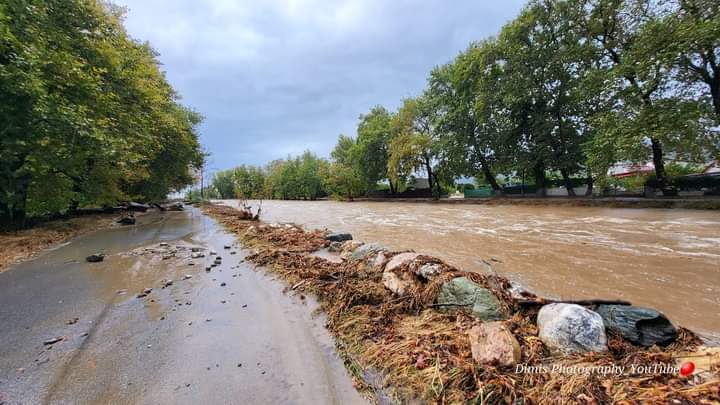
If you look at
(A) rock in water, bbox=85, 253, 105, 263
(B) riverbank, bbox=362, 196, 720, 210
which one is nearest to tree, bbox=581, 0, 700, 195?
(B) riverbank, bbox=362, 196, 720, 210

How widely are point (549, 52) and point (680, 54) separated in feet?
21.1

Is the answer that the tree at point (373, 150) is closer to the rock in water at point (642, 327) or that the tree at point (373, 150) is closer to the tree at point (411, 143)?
the tree at point (411, 143)

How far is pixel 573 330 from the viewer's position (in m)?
1.69

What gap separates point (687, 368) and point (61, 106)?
10043 mm

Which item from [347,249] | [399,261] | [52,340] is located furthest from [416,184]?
[52,340]

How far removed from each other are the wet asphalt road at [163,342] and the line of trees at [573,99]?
15.5 meters

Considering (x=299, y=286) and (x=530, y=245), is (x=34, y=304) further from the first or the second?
(x=530, y=245)

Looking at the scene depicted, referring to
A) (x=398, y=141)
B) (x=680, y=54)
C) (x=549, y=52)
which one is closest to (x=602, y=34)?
(x=549, y=52)

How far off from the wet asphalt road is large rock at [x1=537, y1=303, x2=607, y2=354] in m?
1.29

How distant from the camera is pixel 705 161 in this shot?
445 inches

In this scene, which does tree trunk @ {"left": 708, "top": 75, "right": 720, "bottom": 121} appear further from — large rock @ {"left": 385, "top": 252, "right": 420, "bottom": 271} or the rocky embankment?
large rock @ {"left": 385, "top": 252, "right": 420, "bottom": 271}

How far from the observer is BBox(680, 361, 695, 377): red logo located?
51.3 inches

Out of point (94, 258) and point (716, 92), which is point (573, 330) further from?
point (716, 92)

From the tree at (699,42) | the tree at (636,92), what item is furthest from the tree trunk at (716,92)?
the tree at (636,92)
